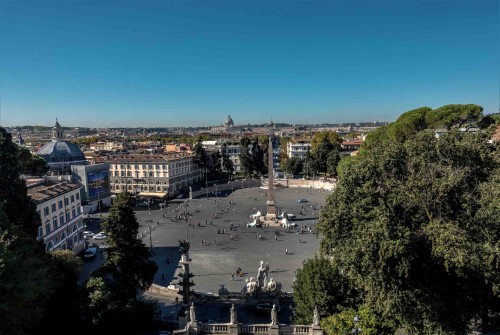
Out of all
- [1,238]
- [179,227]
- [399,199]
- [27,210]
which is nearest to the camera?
[1,238]

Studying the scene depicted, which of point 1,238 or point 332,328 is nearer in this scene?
point 1,238

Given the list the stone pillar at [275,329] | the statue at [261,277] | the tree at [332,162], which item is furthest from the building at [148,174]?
the stone pillar at [275,329]

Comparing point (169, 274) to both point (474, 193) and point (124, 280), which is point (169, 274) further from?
point (474, 193)

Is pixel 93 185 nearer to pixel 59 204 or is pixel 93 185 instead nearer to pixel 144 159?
pixel 144 159

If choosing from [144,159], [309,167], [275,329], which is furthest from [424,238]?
[309,167]

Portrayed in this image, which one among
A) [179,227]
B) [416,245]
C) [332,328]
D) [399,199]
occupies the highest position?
[399,199]

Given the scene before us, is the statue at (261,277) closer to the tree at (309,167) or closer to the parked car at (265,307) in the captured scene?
the parked car at (265,307)

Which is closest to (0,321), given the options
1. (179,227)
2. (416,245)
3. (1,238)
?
(1,238)
